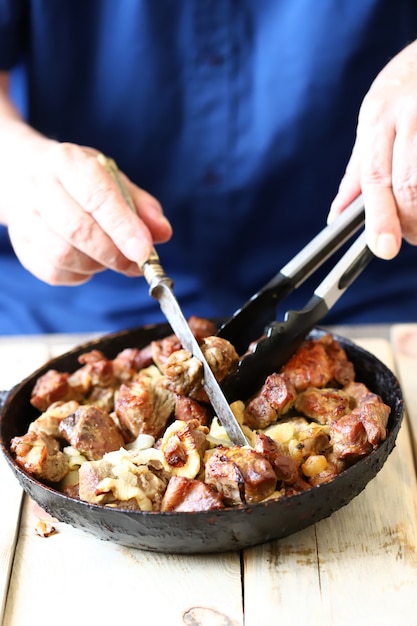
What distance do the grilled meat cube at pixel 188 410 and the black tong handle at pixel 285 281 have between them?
0.26 metres

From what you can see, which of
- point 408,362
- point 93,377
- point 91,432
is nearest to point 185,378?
point 91,432

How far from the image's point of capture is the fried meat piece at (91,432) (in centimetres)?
192

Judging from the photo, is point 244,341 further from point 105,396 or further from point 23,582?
point 23,582

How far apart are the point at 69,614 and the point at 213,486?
41 cm

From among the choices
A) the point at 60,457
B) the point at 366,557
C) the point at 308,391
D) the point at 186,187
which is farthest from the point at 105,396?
the point at 186,187

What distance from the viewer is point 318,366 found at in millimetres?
2113

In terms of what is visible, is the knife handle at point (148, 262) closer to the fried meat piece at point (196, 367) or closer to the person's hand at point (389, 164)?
the fried meat piece at point (196, 367)

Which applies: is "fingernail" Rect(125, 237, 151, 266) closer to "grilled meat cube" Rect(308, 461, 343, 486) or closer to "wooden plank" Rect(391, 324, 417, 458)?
"grilled meat cube" Rect(308, 461, 343, 486)

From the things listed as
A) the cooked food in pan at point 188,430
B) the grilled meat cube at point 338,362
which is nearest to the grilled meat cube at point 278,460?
the cooked food in pan at point 188,430

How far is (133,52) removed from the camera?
282 centimetres

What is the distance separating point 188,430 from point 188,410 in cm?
16

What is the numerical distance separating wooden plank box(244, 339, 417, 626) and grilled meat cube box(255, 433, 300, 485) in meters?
0.21

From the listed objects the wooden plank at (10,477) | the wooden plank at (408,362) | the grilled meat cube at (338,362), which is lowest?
the wooden plank at (10,477)

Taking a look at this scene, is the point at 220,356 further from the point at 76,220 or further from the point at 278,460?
the point at 76,220
